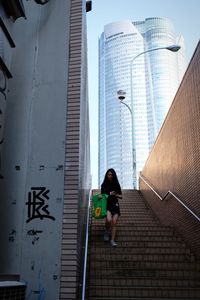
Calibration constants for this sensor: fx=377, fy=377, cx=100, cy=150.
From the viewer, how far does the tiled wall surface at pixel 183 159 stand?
7.57m

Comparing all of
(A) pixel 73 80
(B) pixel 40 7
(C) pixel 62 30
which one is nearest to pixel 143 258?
(A) pixel 73 80

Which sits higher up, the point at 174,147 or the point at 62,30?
the point at 62,30

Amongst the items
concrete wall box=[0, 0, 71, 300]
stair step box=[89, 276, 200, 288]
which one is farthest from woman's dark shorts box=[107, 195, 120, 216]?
concrete wall box=[0, 0, 71, 300]

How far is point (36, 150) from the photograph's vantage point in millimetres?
5453

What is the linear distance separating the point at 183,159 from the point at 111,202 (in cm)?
210

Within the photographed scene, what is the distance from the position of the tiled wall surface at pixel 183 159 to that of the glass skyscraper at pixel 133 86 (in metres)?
19.3

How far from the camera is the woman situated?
7416 millimetres

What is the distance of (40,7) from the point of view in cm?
626

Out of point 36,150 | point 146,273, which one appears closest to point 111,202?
point 146,273

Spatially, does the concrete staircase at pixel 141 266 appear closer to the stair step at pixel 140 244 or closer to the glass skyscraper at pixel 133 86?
the stair step at pixel 140 244

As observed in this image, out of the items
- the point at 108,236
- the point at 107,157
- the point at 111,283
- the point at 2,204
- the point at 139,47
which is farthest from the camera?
the point at 139,47

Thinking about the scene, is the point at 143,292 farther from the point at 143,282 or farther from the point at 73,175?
the point at 73,175

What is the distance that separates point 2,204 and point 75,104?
179cm

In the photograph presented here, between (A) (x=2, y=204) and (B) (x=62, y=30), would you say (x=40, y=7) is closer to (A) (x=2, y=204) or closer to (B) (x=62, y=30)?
(B) (x=62, y=30)
